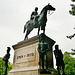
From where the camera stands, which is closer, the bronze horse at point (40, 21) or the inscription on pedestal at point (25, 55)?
the inscription on pedestal at point (25, 55)

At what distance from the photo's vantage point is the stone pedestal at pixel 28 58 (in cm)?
733

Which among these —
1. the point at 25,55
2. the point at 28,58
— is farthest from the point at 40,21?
the point at 28,58

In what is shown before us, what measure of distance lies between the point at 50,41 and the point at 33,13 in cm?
363

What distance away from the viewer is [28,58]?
8.11 meters

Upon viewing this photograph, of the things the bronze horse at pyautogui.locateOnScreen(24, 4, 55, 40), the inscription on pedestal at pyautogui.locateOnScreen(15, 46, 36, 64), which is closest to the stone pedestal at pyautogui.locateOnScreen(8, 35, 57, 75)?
the inscription on pedestal at pyautogui.locateOnScreen(15, 46, 36, 64)

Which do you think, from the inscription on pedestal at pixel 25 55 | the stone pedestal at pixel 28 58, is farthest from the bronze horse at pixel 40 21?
the inscription on pedestal at pixel 25 55

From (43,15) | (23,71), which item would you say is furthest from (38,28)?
(23,71)

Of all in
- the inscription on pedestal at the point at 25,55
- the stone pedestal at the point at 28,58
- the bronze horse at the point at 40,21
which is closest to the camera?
the stone pedestal at the point at 28,58

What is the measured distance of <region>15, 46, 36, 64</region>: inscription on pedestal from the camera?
7918 millimetres

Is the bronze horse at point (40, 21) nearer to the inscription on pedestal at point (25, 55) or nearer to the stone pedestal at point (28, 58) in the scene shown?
the stone pedestal at point (28, 58)

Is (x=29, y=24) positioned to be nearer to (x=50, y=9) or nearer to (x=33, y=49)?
(x=50, y=9)

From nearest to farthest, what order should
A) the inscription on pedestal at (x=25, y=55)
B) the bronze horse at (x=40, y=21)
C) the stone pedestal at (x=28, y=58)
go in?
1. the stone pedestal at (x=28, y=58)
2. the inscription on pedestal at (x=25, y=55)
3. the bronze horse at (x=40, y=21)

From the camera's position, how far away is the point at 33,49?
8.02 meters

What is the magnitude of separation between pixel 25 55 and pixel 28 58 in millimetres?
465
